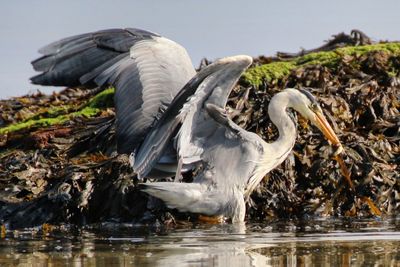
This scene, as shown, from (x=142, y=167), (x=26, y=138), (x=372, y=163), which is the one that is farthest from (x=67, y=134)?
(x=372, y=163)

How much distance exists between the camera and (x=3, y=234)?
9.61 meters

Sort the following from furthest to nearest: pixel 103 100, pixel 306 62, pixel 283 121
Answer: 1. pixel 306 62
2. pixel 103 100
3. pixel 283 121

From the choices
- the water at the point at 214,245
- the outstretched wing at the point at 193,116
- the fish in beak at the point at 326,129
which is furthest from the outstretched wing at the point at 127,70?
the fish in beak at the point at 326,129

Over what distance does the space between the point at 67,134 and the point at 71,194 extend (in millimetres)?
1894

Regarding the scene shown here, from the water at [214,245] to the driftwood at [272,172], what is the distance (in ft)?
1.63

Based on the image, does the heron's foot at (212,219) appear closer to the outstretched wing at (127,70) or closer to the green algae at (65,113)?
the outstretched wing at (127,70)

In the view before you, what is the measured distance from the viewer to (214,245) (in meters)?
8.05

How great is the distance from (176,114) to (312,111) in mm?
1855

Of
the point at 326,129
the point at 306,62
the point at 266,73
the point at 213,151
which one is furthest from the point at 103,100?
the point at 213,151

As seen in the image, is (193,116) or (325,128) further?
(325,128)

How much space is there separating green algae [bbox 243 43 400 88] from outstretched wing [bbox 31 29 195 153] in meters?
2.36

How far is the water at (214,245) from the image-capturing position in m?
7.08

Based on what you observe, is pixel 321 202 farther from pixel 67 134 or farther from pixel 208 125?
pixel 67 134

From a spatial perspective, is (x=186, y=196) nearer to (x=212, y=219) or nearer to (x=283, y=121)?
(x=212, y=219)
